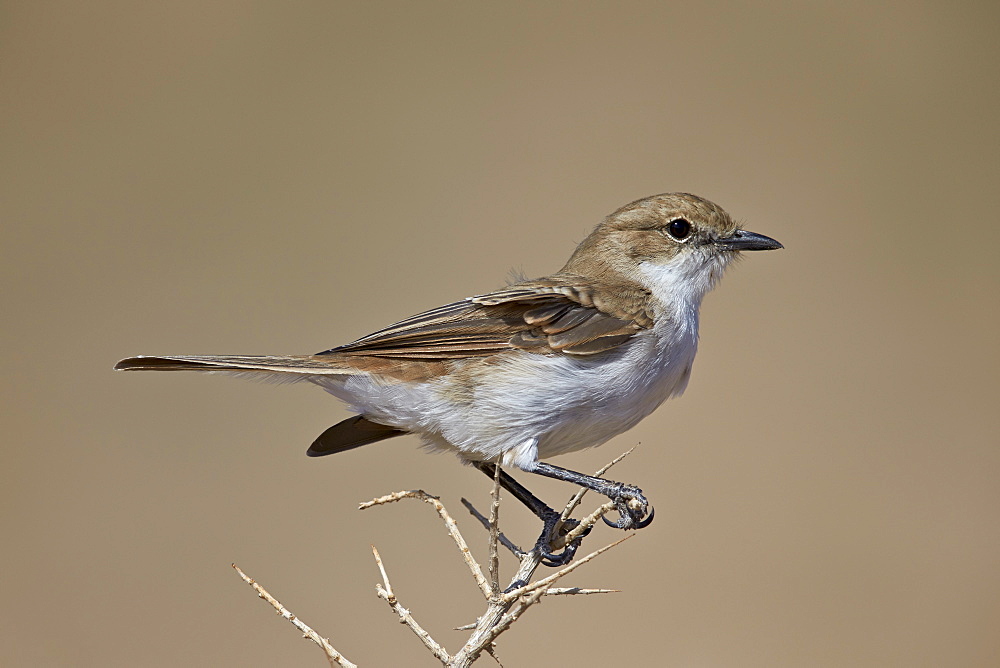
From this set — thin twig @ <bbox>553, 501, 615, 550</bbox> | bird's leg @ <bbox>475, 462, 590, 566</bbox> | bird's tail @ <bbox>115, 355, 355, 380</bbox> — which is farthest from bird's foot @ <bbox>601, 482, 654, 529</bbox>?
bird's tail @ <bbox>115, 355, 355, 380</bbox>

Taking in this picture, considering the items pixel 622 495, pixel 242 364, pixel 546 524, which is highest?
pixel 242 364

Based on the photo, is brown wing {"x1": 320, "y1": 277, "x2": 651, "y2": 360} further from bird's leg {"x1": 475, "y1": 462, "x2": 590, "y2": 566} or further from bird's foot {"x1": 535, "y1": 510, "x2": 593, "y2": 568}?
bird's foot {"x1": 535, "y1": 510, "x2": 593, "y2": 568}

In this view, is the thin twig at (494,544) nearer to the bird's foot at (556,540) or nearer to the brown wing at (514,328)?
the bird's foot at (556,540)

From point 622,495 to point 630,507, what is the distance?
2.1 inches

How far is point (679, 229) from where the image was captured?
151 inches

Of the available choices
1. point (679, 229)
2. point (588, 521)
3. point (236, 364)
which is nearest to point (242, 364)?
point (236, 364)

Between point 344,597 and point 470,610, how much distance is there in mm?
930

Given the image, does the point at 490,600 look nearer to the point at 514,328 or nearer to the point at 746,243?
the point at 514,328

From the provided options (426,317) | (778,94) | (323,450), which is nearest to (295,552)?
(323,450)

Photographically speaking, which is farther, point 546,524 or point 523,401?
point 523,401

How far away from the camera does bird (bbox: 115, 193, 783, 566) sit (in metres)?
3.13

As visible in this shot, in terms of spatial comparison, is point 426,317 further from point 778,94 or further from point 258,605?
point 778,94

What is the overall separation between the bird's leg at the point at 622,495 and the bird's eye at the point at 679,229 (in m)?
1.31

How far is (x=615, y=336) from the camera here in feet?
10.8
